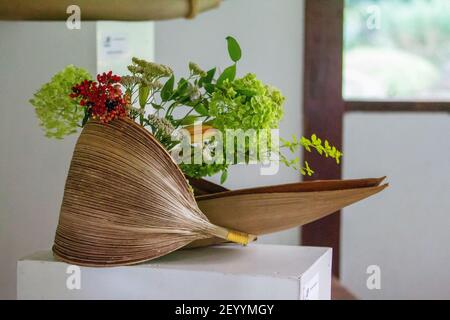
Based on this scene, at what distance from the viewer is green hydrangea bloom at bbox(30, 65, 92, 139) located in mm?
999

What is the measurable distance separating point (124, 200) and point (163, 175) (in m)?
0.06

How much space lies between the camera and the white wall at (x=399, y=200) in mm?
2205

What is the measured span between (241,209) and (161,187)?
12 centimetres

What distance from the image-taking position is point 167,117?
100cm

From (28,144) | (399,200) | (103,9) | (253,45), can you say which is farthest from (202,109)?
(399,200)

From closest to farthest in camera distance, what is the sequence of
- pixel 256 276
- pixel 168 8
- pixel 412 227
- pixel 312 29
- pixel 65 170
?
pixel 256 276 → pixel 168 8 → pixel 65 170 → pixel 312 29 → pixel 412 227

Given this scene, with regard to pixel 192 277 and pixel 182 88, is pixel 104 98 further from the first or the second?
pixel 192 277

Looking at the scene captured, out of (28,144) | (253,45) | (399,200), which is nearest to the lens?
(28,144)

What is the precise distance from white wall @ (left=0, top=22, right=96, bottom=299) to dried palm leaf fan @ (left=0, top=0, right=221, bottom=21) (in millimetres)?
310

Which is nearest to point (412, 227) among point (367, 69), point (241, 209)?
point (367, 69)

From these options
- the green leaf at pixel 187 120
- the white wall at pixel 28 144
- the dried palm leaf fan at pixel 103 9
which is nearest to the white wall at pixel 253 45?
the white wall at pixel 28 144

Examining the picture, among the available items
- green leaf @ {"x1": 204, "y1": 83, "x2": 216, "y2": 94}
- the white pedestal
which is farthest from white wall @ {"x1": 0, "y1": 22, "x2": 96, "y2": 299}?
green leaf @ {"x1": 204, "y1": 83, "x2": 216, "y2": 94}

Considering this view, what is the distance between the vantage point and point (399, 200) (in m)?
2.21
